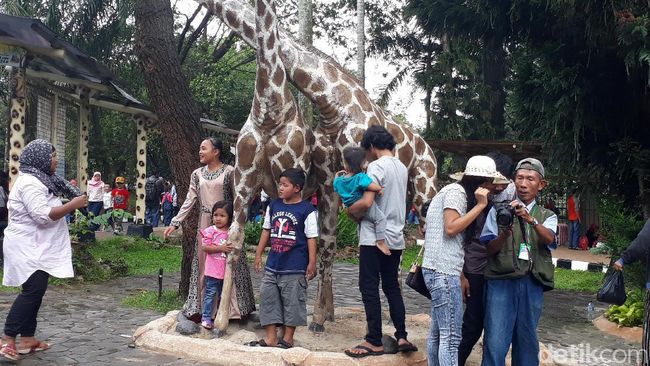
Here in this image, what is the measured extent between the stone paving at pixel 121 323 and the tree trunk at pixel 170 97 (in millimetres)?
1076

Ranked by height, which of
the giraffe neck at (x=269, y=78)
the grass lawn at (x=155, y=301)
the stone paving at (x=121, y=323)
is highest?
the giraffe neck at (x=269, y=78)

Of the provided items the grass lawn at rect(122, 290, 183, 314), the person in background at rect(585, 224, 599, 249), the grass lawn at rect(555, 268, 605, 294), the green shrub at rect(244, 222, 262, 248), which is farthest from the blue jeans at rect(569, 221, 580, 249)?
the grass lawn at rect(122, 290, 183, 314)

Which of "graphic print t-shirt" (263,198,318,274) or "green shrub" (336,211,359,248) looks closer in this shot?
"graphic print t-shirt" (263,198,318,274)

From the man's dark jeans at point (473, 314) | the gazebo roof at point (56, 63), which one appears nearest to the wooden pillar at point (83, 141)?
the gazebo roof at point (56, 63)

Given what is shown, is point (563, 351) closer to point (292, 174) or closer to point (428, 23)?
point (292, 174)

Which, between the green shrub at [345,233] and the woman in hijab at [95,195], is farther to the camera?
the woman in hijab at [95,195]

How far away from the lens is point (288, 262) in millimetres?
5301

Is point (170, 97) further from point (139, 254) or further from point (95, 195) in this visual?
point (95, 195)

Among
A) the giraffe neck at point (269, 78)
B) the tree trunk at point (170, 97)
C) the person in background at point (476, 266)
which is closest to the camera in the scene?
the person in background at point (476, 266)

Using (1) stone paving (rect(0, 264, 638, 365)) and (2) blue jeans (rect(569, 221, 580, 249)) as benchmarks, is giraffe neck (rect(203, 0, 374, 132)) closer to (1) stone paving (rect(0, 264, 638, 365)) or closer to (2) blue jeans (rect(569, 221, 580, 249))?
(1) stone paving (rect(0, 264, 638, 365))

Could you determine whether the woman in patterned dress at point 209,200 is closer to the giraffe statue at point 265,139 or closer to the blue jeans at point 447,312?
the giraffe statue at point 265,139

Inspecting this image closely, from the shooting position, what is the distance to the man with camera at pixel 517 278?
167 inches

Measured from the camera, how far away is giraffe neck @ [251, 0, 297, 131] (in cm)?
577

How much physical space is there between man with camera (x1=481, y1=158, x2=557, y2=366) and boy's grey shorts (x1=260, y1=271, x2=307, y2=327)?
1543 millimetres
